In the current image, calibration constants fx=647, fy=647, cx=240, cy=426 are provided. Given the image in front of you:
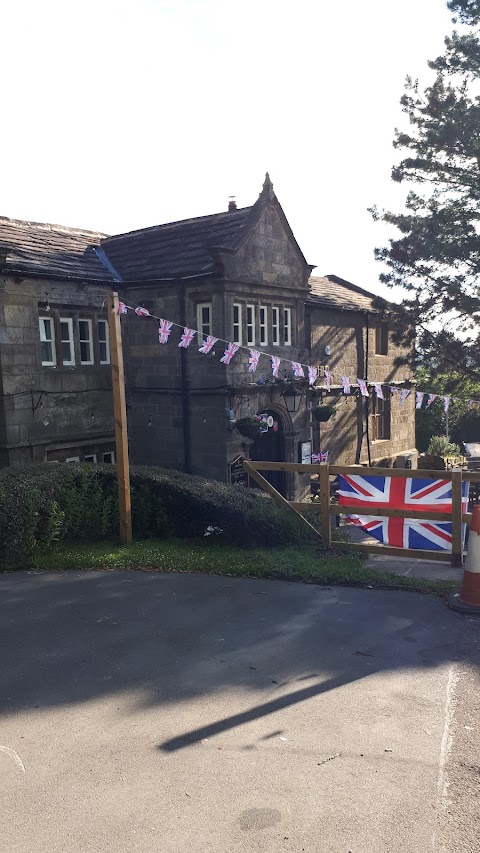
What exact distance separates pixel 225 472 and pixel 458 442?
19692 millimetres

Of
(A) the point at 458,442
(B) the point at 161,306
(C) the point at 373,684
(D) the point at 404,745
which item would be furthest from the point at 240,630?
(A) the point at 458,442

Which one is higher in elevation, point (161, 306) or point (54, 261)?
point (54, 261)

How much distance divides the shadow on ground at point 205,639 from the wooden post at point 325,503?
148 cm

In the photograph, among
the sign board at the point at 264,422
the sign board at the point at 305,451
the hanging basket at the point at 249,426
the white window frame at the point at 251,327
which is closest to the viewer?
the hanging basket at the point at 249,426

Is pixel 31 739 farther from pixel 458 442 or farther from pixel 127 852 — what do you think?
pixel 458 442

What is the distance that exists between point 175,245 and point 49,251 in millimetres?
3414

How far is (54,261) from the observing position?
51.6 ft

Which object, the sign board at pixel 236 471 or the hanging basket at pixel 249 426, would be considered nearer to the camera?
the hanging basket at pixel 249 426

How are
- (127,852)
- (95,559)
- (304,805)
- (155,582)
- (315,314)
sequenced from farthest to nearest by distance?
(315,314), (95,559), (155,582), (304,805), (127,852)

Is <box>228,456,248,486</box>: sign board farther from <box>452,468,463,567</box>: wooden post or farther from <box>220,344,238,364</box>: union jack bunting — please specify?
<box>452,468,463,567</box>: wooden post

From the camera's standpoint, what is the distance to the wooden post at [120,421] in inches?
377

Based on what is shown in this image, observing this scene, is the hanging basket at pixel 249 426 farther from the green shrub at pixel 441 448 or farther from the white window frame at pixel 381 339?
the green shrub at pixel 441 448

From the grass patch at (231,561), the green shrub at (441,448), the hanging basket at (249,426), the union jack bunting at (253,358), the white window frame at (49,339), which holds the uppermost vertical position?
the white window frame at (49,339)

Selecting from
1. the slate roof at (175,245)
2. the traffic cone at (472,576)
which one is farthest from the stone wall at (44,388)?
the traffic cone at (472,576)
